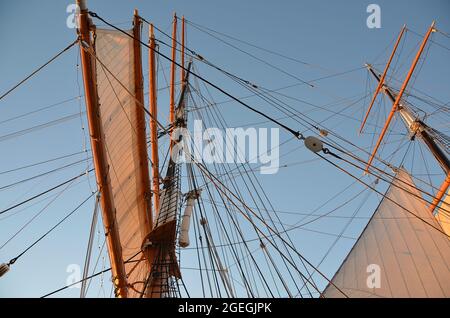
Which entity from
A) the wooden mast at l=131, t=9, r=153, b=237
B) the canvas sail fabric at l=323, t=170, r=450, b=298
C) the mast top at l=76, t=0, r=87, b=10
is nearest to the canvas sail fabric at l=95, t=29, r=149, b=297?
the wooden mast at l=131, t=9, r=153, b=237

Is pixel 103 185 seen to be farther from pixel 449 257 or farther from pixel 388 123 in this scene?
pixel 388 123

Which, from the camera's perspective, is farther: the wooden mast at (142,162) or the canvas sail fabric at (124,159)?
the canvas sail fabric at (124,159)

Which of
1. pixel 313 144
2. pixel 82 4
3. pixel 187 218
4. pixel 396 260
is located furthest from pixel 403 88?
pixel 82 4

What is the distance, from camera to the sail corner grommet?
3329 mm

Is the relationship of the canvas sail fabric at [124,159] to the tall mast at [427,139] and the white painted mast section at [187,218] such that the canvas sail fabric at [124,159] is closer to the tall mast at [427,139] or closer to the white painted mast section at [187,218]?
the white painted mast section at [187,218]

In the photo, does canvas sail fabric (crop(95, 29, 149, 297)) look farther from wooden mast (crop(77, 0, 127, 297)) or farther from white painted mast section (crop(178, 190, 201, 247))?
wooden mast (crop(77, 0, 127, 297))

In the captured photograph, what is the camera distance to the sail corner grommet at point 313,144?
333 centimetres

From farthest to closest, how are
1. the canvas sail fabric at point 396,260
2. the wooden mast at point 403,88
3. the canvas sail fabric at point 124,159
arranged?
the wooden mast at point 403,88 < the canvas sail fabric at point 124,159 < the canvas sail fabric at point 396,260

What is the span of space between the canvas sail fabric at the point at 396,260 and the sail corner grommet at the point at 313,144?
420cm

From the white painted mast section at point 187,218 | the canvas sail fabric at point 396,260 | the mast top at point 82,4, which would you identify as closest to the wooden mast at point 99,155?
the mast top at point 82,4

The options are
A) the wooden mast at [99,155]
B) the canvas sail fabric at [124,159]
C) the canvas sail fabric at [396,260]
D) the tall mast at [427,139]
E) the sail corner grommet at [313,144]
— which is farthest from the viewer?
the tall mast at [427,139]

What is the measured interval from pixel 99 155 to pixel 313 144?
355cm

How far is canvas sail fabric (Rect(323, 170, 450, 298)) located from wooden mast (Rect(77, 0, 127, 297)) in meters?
A: 4.80
